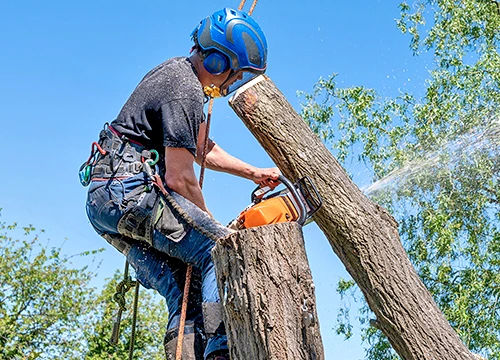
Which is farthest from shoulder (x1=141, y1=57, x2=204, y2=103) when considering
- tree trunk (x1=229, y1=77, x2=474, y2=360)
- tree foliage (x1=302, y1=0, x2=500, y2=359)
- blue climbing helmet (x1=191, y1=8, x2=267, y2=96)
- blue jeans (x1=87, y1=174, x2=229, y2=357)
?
tree foliage (x1=302, y1=0, x2=500, y2=359)

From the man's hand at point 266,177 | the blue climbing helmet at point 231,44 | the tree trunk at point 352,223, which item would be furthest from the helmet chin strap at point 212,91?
the tree trunk at point 352,223

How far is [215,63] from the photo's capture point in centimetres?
332

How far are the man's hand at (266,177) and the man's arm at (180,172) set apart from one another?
0.57m

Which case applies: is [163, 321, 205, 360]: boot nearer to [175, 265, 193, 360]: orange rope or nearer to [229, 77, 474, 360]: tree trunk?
[175, 265, 193, 360]: orange rope

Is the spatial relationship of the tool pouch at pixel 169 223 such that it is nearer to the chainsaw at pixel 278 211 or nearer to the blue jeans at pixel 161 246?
the blue jeans at pixel 161 246

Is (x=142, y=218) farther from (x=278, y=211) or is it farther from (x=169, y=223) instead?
(x=278, y=211)

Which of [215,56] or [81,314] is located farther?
[81,314]

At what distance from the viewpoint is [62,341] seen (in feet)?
54.0

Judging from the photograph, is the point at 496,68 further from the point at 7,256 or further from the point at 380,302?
the point at 7,256

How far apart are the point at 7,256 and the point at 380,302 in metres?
14.2

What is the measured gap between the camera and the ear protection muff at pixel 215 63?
3316mm

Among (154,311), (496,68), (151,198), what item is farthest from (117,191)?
(154,311)

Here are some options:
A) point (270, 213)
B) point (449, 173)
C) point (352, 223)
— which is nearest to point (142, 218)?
point (270, 213)

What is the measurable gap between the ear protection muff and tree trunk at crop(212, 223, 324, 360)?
105 cm
